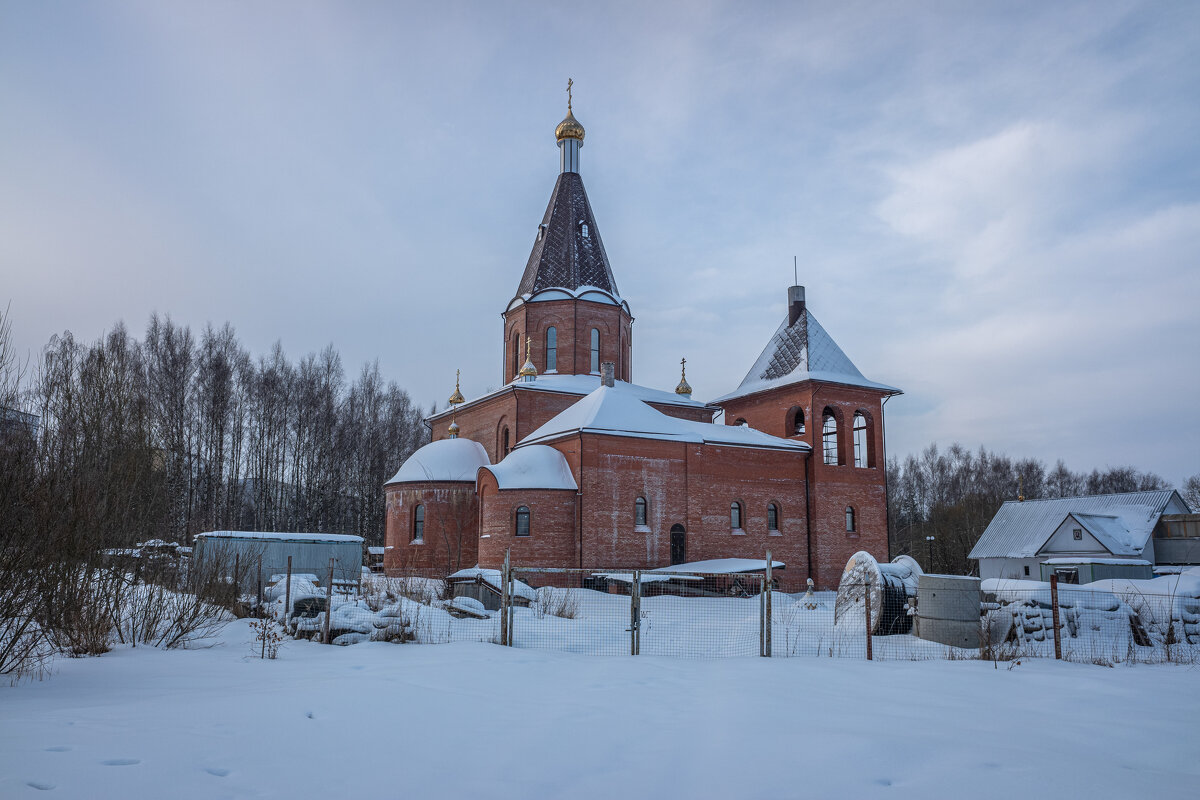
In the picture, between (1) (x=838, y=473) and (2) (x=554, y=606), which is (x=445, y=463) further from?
(1) (x=838, y=473)

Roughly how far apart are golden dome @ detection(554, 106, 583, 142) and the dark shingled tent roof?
1.77m

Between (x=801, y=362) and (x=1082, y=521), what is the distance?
15142 mm

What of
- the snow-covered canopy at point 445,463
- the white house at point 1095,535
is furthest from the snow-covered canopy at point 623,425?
the white house at point 1095,535

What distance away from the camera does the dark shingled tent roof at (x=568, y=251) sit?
30.1 meters

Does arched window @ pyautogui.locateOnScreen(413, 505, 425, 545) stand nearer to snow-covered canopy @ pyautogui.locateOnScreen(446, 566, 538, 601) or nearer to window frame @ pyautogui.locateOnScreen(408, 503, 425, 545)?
window frame @ pyautogui.locateOnScreen(408, 503, 425, 545)

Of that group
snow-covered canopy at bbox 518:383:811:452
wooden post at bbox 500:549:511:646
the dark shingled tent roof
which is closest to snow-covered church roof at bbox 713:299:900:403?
snow-covered canopy at bbox 518:383:811:452

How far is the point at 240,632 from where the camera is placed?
12.4 metres

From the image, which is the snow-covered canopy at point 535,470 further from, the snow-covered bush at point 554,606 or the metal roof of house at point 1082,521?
the metal roof of house at point 1082,521

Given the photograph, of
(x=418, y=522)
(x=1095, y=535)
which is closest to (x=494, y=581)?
(x=418, y=522)

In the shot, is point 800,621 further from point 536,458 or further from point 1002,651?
point 536,458

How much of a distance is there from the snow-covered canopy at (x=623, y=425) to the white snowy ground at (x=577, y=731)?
1467 cm

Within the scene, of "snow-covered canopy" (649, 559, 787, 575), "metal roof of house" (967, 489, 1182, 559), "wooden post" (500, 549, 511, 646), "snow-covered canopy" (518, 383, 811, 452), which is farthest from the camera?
"metal roof of house" (967, 489, 1182, 559)

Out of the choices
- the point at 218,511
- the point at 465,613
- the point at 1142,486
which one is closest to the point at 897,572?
the point at 465,613

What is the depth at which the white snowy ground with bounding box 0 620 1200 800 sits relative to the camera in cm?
485
